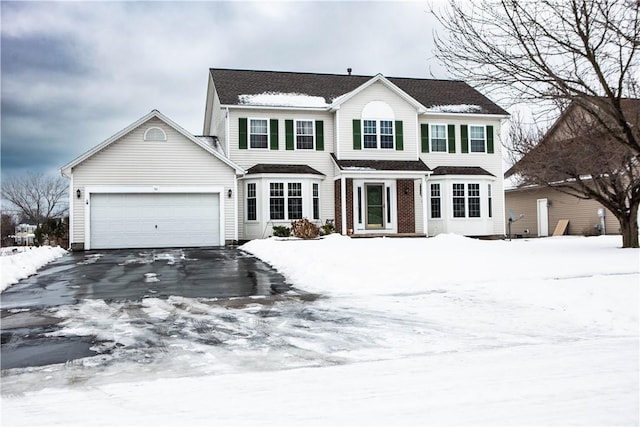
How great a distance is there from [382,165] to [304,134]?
12.1ft

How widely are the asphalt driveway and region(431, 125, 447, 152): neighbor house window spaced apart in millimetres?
11814

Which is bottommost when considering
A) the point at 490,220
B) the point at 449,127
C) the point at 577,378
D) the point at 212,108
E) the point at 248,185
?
the point at 577,378

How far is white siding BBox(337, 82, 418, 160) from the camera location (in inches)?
867

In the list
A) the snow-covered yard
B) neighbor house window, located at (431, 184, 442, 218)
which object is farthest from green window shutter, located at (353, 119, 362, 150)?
the snow-covered yard

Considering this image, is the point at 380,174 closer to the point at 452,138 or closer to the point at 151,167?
the point at 452,138

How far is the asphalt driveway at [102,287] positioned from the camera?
5.66 metres

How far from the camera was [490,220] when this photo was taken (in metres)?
23.3

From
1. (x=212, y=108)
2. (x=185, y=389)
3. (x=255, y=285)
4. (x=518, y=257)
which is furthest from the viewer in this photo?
(x=212, y=108)

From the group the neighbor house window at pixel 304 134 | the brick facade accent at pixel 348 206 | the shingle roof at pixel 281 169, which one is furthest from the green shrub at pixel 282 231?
the neighbor house window at pixel 304 134

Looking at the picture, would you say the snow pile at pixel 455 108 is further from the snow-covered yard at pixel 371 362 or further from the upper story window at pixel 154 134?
the snow-covered yard at pixel 371 362

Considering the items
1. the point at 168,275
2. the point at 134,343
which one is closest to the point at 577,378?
the point at 134,343

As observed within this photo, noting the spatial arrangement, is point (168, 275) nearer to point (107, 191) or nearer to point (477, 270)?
point (477, 270)

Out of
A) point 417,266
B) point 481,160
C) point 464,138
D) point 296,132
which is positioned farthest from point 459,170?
point 417,266

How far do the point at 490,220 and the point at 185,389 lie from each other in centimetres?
2119
